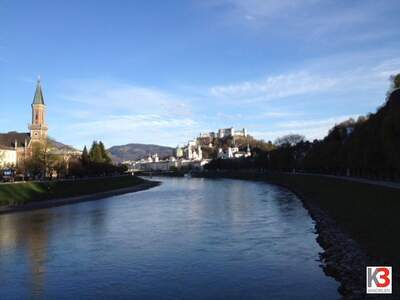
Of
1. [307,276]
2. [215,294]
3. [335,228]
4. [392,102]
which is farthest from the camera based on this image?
[392,102]

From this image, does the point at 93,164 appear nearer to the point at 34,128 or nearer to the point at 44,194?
the point at 34,128

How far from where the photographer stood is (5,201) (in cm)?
4678

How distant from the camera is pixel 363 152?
168 feet

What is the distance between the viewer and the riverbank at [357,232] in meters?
16.1

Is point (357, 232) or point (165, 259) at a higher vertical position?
point (357, 232)

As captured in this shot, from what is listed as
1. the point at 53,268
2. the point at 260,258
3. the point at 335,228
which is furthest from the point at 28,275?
the point at 335,228

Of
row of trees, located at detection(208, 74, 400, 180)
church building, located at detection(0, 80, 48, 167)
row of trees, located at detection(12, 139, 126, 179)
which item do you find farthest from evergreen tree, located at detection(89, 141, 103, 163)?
row of trees, located at detection(208, 74, 400, 180)

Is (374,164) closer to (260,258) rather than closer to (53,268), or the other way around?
(260,258)

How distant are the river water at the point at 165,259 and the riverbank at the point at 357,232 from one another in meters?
0.64

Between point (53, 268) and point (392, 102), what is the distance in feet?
104

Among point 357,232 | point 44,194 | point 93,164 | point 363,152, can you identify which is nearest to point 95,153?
point 93,164

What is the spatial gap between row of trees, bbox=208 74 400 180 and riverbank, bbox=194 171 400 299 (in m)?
4.06

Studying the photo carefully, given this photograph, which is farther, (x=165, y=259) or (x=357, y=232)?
(x=357, y=232)

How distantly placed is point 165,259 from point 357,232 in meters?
9.54
